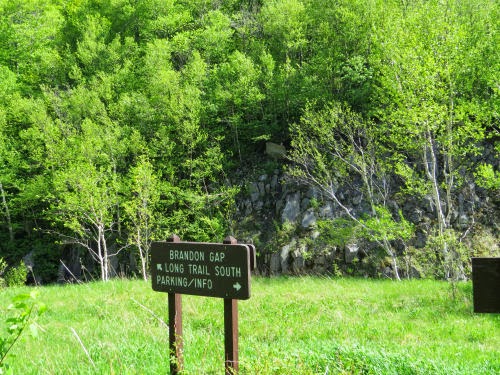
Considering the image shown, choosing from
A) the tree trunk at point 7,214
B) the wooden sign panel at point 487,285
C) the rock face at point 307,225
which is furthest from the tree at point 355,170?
the tree trunk at point 7,214

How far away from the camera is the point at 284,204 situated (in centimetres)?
2297

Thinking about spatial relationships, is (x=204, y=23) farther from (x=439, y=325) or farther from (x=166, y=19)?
(x=439, y=325)

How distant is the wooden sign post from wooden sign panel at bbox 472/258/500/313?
5.87ft

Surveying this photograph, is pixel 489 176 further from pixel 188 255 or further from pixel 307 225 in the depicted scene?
pixel 188 255

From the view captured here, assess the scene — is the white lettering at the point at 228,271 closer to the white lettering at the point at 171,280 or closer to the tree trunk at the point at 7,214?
the white lettering at the point at 171,280

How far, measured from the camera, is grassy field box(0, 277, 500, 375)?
4.89m

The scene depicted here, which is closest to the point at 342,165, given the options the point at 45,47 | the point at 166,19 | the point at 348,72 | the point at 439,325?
the point at 348,72

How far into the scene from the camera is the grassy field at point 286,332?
4.89 metres

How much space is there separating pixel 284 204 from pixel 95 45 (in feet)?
59.3

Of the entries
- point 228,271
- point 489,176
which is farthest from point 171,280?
point 489,176

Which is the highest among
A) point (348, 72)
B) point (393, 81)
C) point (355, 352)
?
point (348, 72)

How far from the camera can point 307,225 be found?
21.4 meters

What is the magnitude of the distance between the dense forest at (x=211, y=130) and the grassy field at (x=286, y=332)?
7088 millimetres

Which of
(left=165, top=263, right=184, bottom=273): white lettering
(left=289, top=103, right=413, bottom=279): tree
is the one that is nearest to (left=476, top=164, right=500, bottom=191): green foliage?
(left=289, top=103, right=413, bottom=279): tree
